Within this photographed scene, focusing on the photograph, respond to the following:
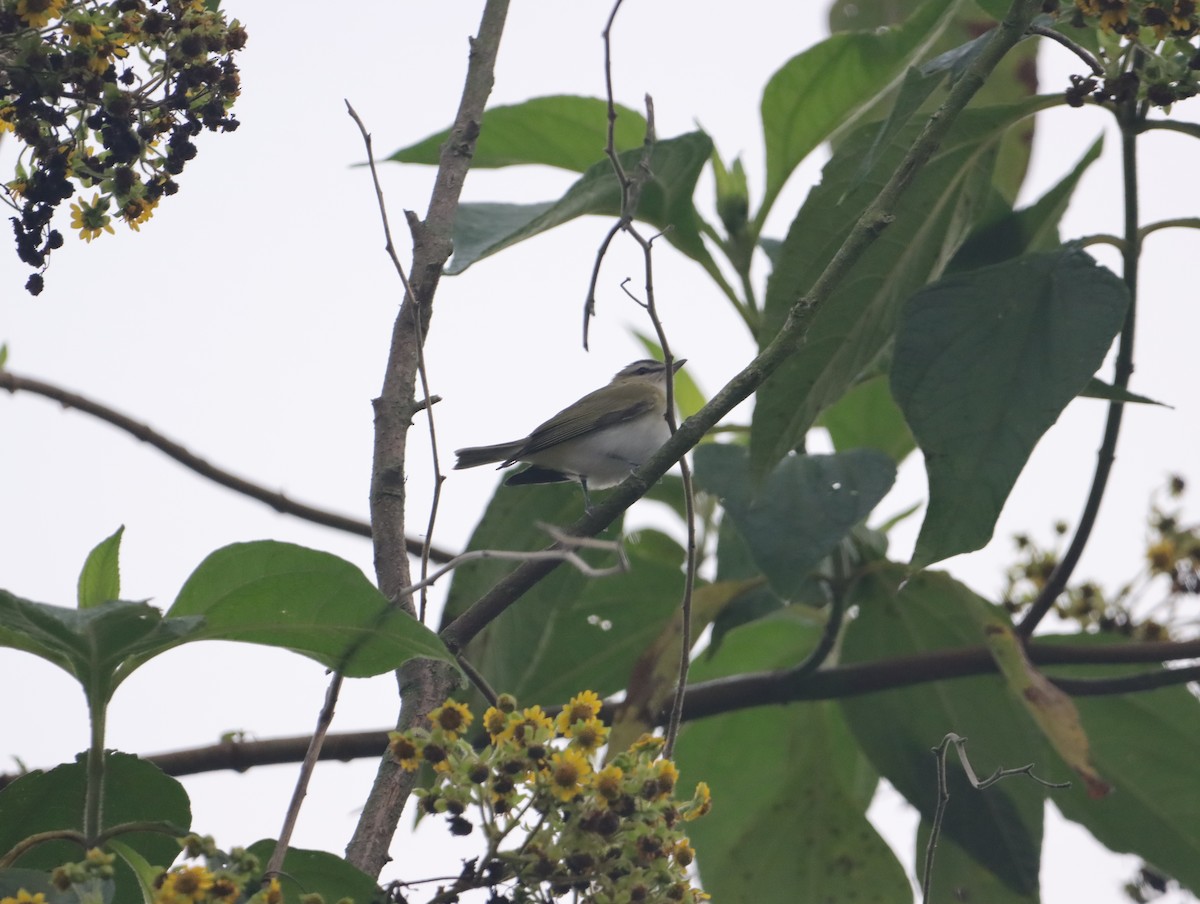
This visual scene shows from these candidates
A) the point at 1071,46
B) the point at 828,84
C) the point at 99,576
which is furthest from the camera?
the point at 828,84

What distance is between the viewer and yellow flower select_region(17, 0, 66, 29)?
1735mm

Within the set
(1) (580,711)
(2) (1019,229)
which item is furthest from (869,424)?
(1) (580,711)

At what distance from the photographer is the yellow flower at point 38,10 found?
174 centimetres

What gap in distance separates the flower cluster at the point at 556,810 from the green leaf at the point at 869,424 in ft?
8.59

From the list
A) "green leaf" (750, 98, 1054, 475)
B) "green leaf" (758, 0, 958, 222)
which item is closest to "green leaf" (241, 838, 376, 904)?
"green leaf" (750, 98, 1054, 475)

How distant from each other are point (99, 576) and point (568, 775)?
847mm

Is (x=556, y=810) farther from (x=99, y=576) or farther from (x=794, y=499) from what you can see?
(x=794, y=499)

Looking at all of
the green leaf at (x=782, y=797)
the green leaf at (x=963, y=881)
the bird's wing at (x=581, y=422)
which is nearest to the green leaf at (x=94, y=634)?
the green leaf at (x=782, y=797)

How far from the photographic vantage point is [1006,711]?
3.55 metres

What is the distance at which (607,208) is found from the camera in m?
3.56

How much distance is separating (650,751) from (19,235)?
1.14 meters

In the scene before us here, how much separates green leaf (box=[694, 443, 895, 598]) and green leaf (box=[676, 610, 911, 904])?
21.0 inches

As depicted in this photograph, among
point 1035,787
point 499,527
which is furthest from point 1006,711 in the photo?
point 499,527

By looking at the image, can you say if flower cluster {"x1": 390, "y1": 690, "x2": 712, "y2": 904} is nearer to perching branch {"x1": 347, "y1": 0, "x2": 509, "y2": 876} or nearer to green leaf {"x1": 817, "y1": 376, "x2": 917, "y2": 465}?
perching branch {"x1": 347, "y1": 0, "x2": 509, "y2": 876}
